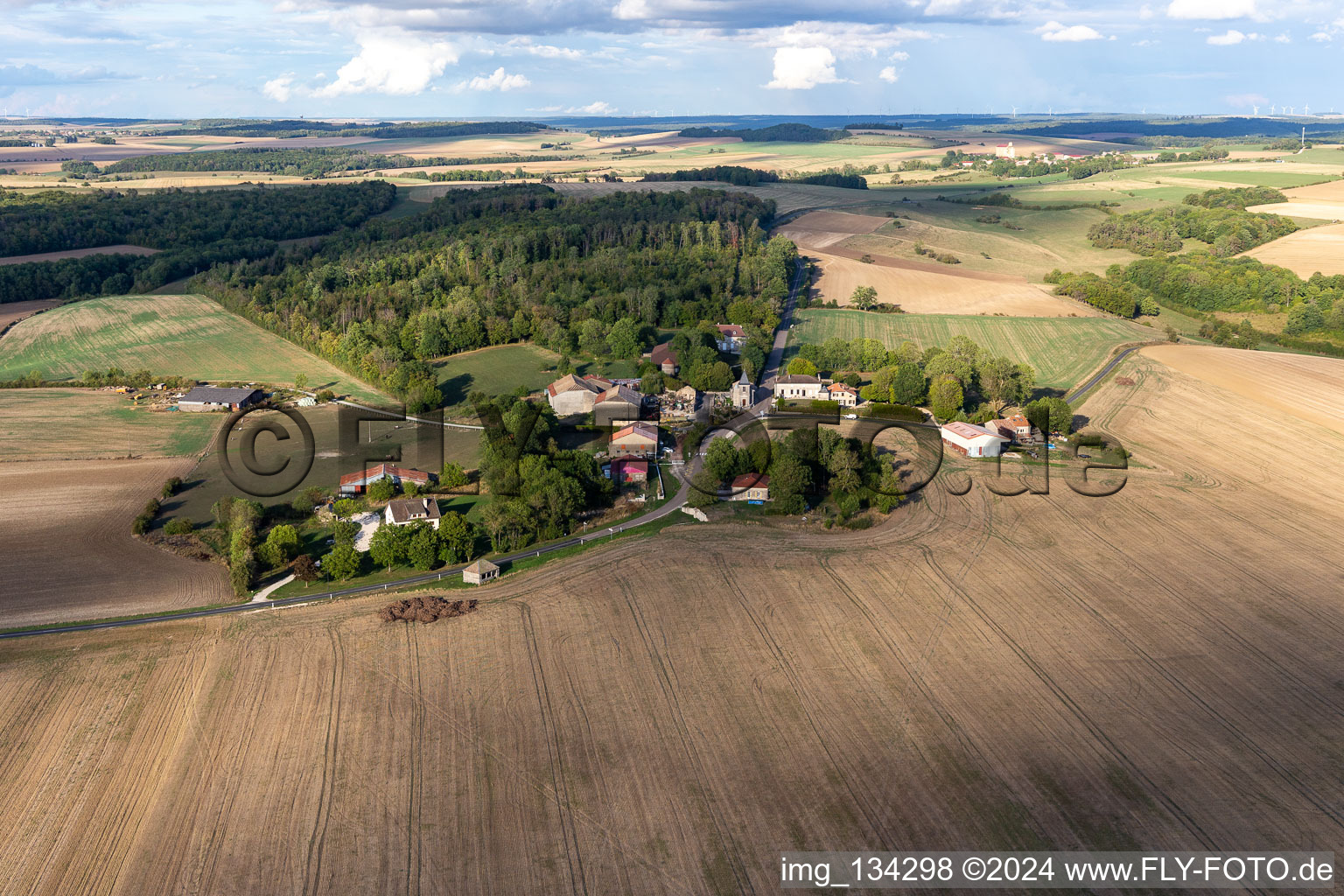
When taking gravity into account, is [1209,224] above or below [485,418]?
above

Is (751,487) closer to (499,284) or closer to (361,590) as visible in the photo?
(361,590)

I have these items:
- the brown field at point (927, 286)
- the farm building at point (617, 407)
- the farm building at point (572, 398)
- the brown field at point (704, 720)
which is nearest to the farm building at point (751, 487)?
the brown field at point (704, 720)

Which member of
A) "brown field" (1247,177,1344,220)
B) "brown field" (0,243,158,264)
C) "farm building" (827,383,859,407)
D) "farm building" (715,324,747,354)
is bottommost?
"farm building" (827,383,859,407)

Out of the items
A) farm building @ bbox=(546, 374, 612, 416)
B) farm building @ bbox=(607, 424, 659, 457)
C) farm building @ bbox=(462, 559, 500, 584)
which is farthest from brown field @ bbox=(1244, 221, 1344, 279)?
farm building @ bbox=(462, 559, 500, 584)

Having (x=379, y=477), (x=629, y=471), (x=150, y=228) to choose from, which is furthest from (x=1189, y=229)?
(x=150, y=228)

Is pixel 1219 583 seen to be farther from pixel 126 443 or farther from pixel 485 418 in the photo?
pixel 126 443

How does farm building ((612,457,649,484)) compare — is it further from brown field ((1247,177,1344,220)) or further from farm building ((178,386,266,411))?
brown field ((1247,177,1344,220))

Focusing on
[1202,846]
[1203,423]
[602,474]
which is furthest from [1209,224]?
[1202,846]
